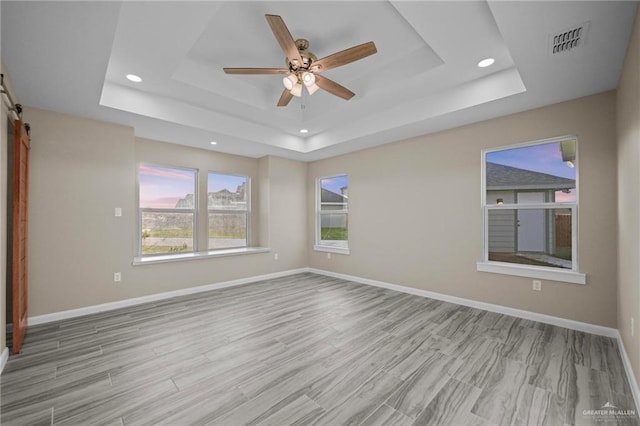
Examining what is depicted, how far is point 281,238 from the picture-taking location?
5.68m

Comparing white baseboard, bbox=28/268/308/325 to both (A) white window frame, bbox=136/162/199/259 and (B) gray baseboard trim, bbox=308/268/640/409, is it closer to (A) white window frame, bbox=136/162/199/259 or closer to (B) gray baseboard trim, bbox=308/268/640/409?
(A) white window frame, bbox=136/162/199/259

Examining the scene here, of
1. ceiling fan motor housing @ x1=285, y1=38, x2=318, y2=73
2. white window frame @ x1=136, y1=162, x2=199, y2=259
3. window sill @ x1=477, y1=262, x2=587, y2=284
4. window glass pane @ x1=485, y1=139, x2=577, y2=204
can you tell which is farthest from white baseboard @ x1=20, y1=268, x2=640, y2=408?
ceiling fan motor housing @ x1=285, y1=38, x2=318, y2=73

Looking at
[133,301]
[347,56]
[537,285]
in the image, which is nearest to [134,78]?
[347,56]

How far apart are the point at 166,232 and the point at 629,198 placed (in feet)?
18.8

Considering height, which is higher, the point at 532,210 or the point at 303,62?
the point at 303,62

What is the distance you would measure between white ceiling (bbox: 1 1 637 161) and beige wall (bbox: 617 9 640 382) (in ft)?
0.91

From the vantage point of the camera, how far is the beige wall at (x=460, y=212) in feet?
9.23

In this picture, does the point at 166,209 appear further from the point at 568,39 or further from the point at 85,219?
the point at 568,39

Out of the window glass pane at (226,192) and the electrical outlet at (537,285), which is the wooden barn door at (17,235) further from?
the electrical outlet at (537,285)

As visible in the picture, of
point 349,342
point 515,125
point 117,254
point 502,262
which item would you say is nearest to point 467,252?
point 502,262

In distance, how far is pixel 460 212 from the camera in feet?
12.6

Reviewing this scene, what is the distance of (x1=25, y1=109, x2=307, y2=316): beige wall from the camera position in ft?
10.4

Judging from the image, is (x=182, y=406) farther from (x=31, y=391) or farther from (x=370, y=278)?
(x=370, y=278)

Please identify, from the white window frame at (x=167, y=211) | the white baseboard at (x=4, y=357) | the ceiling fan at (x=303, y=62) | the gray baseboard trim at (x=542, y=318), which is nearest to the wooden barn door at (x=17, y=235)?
the white baseboard at (x=4, y=357)
